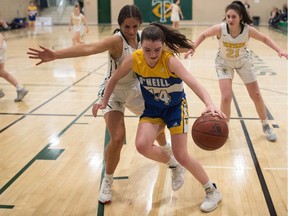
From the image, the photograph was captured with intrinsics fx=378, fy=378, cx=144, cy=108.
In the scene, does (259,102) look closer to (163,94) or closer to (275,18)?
(163,94)

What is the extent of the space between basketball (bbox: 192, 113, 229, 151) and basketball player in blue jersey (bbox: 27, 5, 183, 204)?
1.90 ft

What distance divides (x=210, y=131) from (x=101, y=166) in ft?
5.34

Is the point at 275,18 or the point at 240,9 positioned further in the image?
the point at 275,18

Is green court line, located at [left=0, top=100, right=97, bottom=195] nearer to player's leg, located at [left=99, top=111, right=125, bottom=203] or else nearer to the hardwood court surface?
→ the hardwood court surface

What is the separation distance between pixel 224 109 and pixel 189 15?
22.9 meters

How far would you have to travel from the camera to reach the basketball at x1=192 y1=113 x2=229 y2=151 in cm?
302

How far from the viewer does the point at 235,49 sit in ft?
15.5

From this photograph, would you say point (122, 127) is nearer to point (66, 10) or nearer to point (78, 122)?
point (78, 122)

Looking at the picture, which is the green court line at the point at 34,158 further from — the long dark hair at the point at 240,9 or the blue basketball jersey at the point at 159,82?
the long dark hair at the point at 240,9

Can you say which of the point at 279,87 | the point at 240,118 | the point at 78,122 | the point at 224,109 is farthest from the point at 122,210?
the point at 279,87

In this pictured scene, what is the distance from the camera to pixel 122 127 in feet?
11.2

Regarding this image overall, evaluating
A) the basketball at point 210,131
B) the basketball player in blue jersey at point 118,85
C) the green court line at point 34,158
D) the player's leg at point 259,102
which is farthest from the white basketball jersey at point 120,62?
the player's leg at point 259,102

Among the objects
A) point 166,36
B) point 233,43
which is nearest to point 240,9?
point 233,43

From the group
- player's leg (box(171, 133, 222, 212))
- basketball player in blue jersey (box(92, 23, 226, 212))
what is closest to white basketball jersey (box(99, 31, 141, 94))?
basketball player in blue jersey (box(92, 23, 226, 212))
